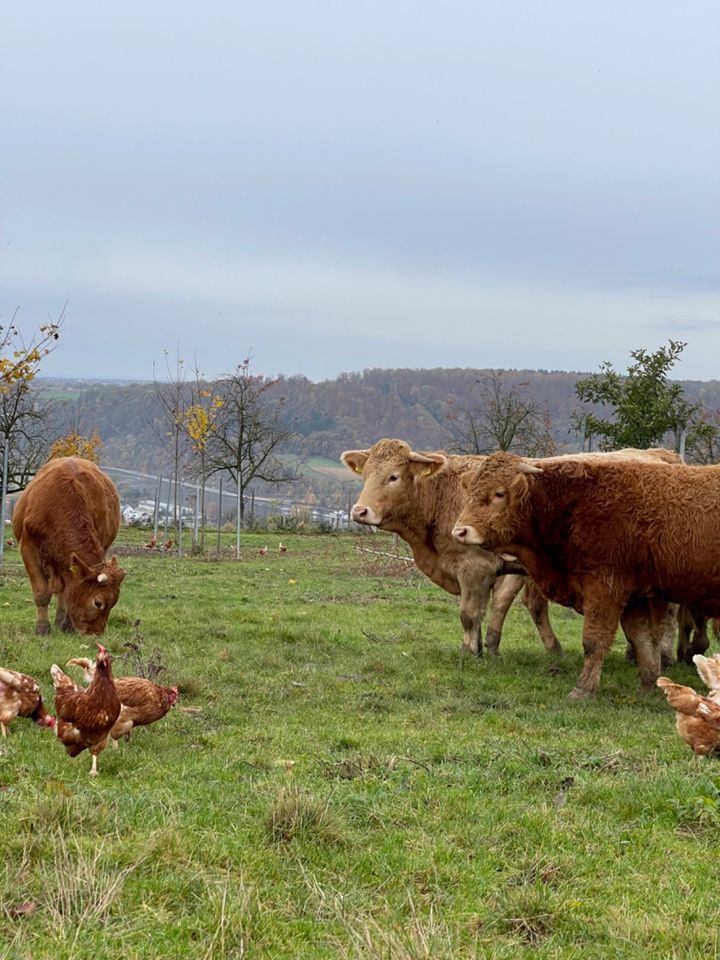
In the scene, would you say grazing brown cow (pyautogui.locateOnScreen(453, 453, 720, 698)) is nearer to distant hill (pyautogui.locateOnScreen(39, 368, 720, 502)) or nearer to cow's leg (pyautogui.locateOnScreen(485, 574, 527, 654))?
cow's leg (pyautogui.locateOnScreen(485, 574, 527, 654))

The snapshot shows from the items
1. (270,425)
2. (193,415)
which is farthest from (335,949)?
(270,425)

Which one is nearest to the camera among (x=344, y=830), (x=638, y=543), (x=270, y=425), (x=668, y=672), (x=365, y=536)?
(x=344, y=830)

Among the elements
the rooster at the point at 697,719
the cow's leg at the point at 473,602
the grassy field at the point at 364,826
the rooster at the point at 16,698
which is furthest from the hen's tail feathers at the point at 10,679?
the cow's leg at the point at 473,602

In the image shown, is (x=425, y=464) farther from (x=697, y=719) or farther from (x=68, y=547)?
(x=697, y=719)

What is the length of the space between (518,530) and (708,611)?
6.88 ft

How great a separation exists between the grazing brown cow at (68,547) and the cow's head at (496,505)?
4.20 metres

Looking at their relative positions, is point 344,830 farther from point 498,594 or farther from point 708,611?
point 498,594

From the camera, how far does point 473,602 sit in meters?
12.3

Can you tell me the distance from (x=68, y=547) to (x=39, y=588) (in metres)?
0.79

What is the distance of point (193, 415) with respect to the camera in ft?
106

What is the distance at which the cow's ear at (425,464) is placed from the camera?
12727 millimetres

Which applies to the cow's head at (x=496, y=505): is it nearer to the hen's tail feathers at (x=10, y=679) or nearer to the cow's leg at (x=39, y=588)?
the hen's tail feathers at (x=10, y=679)

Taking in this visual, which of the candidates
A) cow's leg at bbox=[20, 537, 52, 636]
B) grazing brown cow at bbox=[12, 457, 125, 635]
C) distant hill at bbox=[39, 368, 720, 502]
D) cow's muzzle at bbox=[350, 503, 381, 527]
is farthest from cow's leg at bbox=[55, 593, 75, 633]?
distant hill at bbox=[39, 368, 720, 502]

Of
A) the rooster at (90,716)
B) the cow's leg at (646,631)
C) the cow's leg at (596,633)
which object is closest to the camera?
the rooster at (90,716)
